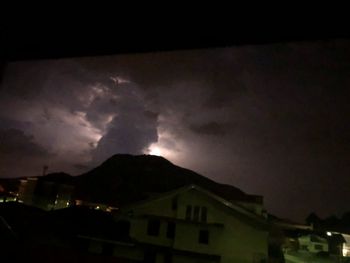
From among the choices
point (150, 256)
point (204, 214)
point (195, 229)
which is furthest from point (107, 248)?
point (204, 214)

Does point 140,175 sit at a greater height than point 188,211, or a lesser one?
greater

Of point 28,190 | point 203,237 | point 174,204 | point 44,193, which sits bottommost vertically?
point 203,237

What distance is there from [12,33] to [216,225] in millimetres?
20363

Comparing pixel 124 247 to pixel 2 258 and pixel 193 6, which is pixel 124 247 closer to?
pixel 2 258

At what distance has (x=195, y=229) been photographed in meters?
21.4

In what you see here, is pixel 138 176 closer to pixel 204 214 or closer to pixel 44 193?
pixel 44 193

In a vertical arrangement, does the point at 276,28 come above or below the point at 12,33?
below

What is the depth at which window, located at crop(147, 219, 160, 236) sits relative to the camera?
22.1 metres

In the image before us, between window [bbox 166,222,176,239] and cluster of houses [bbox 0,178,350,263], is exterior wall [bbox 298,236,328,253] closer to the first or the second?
cluster of houses [bbox 0,178,350,263]

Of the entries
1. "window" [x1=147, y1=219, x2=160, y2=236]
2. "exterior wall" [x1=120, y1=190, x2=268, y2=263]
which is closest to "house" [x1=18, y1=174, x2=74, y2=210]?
"exterior wall" [x1=120, y1=190, x2=268, y2=263]

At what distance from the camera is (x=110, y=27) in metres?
1.81

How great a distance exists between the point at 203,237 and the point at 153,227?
348 centimetres

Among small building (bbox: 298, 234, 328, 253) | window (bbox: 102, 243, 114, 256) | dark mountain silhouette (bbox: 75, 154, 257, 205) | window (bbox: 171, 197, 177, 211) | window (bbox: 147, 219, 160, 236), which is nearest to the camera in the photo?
window (bbox: 102, 243, 114, 256)

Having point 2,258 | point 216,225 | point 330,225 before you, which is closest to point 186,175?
point 330,225
